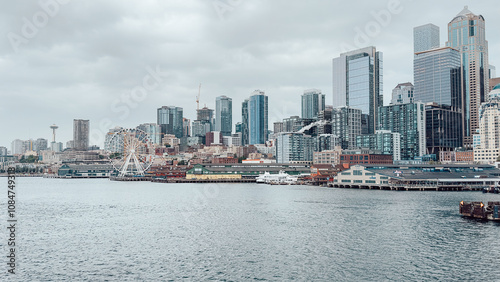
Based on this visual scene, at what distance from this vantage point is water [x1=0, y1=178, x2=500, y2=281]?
35.7 m

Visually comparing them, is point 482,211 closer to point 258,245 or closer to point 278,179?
point 258,245

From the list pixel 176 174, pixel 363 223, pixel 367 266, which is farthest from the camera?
pixel 176 174

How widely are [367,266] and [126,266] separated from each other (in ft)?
65.9

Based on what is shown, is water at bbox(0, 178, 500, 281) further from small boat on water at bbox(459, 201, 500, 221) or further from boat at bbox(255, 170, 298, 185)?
boat at bbox(255, 170, 298, 185)

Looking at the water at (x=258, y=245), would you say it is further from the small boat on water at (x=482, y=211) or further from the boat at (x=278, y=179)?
the boat at (x=278, y=179)

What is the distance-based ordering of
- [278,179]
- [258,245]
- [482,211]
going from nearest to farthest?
1. [258,245]
2. [482,211]
3. [278,179]

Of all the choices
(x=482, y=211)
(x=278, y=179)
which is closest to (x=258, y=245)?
(x=482, y=211)

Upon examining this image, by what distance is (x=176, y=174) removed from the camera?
190 m

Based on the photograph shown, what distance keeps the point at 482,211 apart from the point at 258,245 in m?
34.5

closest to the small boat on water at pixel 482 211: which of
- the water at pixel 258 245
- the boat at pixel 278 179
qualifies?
the water at pixel 258 245

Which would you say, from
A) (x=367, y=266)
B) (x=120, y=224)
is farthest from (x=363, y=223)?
Result: (x=120, y=224)

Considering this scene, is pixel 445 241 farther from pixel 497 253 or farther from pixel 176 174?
pixel 176 174

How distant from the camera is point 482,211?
6106cm

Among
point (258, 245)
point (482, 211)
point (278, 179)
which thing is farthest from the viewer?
point (278, 179)
